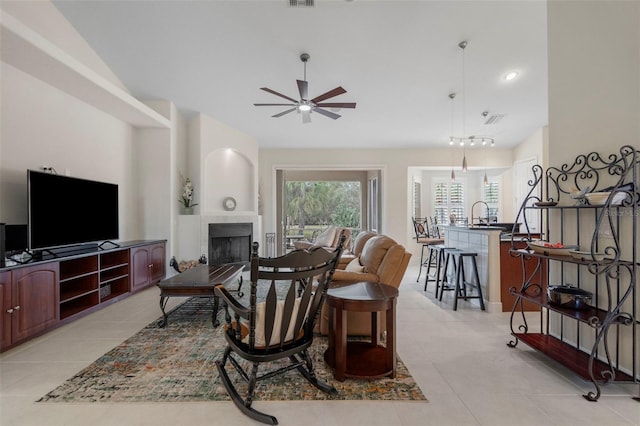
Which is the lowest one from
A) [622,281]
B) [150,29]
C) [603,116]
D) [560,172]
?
[622,281]

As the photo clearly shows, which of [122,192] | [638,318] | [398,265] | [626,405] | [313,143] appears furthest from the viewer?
[313,143]

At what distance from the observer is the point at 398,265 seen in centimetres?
270

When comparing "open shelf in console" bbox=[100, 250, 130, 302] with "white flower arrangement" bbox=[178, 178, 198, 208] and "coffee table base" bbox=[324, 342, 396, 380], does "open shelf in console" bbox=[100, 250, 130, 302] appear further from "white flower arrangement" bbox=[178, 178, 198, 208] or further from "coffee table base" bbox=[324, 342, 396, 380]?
"coffee table base" bbox=[324, 342, 396, 380]

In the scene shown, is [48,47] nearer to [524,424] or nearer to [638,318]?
[524,424]

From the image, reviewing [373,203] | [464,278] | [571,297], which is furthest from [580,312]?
[373,203]

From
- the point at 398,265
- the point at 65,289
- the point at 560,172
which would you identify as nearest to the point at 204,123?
the point at 65,289

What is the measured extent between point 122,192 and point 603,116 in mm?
6154

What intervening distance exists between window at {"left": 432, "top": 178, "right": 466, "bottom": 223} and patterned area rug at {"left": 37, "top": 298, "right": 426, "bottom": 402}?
20.1 ft

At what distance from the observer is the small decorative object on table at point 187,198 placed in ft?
18.5

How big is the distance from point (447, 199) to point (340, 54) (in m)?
5.29

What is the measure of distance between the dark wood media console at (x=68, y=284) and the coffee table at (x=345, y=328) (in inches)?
111

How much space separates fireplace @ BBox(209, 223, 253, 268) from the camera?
5.81m

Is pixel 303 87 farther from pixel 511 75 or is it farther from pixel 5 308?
pixel 5 308

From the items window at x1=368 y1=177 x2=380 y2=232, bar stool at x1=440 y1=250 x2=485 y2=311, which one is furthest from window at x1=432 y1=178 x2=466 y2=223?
bar stool at x1=440 y1=250 x2=485 y2=311
